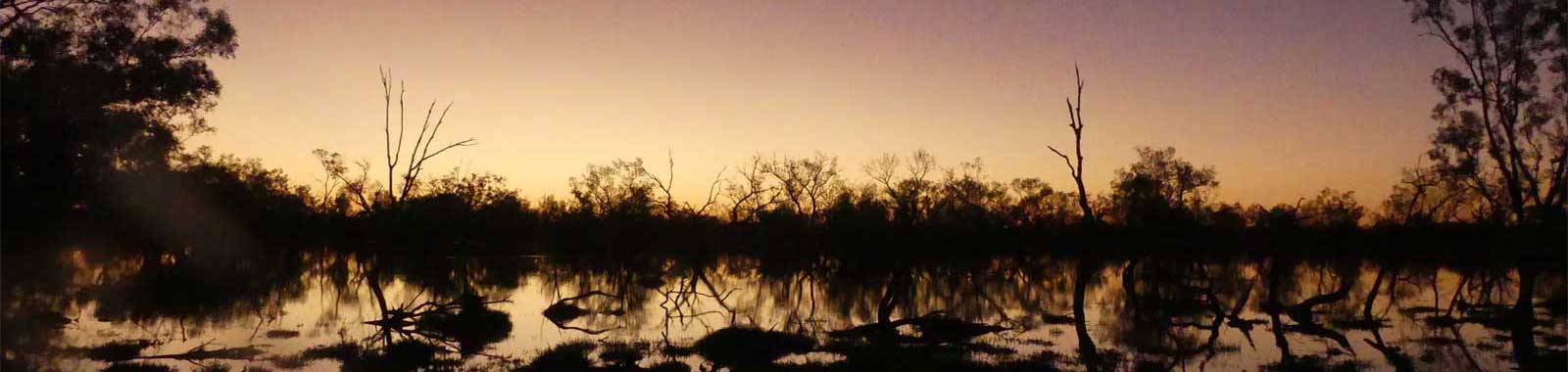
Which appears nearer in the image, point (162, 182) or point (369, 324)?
point (369, 324)

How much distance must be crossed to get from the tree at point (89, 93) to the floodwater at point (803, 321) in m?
3.96

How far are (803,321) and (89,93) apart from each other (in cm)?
3021

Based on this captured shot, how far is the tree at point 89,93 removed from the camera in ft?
107

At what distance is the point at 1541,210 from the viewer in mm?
38688

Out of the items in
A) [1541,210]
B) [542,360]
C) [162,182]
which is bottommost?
[542,360]

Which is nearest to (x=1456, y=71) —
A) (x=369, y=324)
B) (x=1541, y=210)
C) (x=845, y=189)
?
(x=1541, y=210)

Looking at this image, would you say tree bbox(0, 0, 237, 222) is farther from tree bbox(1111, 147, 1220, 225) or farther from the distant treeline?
tree bbox(1111, 147, 1220, 225)

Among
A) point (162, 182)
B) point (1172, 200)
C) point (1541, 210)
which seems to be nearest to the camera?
point (1541, 210)

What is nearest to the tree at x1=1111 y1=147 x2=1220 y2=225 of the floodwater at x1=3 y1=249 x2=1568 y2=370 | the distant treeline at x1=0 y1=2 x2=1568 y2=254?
the distant treeline at x1=0 y1=2 x2=1568 y2=254

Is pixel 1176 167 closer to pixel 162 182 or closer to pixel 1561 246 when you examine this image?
pixel 1561 246

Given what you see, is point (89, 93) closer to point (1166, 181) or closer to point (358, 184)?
point (358, 184)

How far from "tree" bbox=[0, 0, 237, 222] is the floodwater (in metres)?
3.96

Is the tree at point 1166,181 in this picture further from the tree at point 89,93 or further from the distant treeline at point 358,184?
the tree at point 89,93

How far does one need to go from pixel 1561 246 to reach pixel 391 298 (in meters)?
57.3
